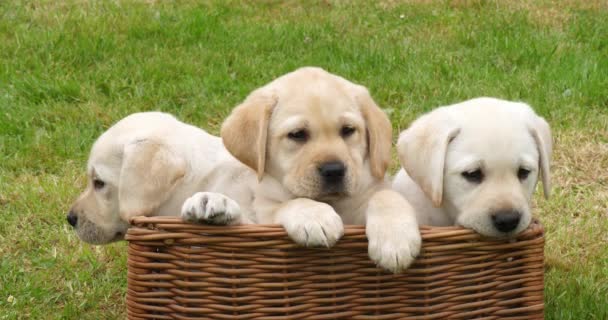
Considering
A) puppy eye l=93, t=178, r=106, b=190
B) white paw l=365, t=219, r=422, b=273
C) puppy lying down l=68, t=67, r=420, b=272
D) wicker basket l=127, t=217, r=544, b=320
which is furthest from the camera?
puppy eye l=93, t=178, r=106, b=190

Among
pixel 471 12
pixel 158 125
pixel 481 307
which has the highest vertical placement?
pixel 158 125

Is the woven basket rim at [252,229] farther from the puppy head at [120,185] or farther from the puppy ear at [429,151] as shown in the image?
the puppy head at [120,185]

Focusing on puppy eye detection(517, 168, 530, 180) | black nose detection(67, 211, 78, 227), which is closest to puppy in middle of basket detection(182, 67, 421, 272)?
puppy eye detection(517, 168, 530, 180)

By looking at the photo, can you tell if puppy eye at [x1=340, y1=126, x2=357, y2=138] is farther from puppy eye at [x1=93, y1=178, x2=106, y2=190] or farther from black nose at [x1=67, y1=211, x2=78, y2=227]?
black nose at [x1=67, y1=211, x2=78, y2=227]

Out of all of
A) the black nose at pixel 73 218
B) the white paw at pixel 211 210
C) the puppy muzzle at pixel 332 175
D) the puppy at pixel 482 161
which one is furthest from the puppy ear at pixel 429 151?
the black nose at pixel 73 218

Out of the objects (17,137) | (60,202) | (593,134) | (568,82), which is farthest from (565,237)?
(17,137)

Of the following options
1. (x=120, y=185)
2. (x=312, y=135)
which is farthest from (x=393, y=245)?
(x=120, y=185)

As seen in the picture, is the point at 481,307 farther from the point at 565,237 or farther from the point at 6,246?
the point at 6,246
